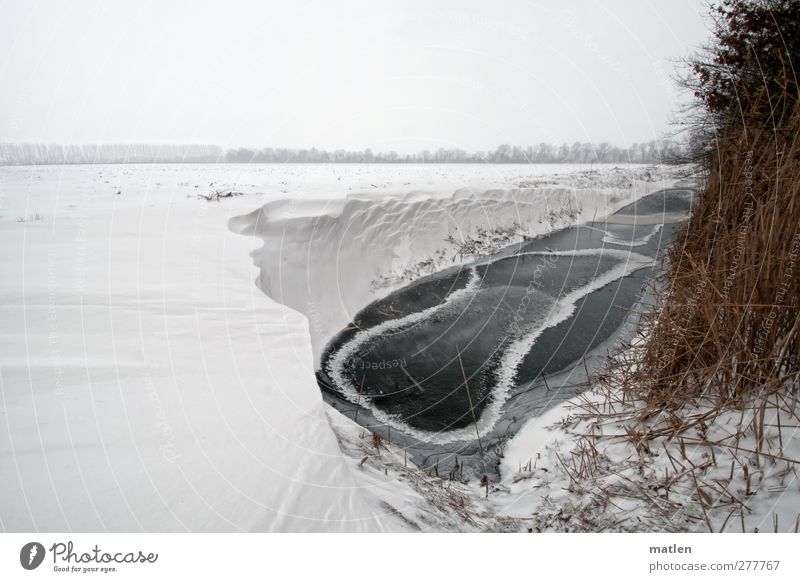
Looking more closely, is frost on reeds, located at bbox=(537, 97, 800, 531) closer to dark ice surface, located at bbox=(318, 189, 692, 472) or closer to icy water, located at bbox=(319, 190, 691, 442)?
dark ice surface, located at bbox=(318, 189, 692, 472)

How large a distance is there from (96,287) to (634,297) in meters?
6.03

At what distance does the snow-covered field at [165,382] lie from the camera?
4.66 feet

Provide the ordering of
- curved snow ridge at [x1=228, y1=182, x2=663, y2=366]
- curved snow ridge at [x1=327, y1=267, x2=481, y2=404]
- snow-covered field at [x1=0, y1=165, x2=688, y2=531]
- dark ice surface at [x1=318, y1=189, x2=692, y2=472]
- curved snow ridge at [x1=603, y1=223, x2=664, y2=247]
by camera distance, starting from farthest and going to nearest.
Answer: curved snow ridge at [x1=603, y1=223, x2=664, y2=247], curved snow ridge at [x1=228, y1=182, x2=663, y2=366], curved snow ridge at [x1=327, y1=267, x2=481, y2=404], dark ice surface at [x1=318, y1=189, x2=692, y2=472], snow-covered field at [x1=0, y1=165, x2=688, y2=531]

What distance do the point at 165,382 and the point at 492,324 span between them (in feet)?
12.0

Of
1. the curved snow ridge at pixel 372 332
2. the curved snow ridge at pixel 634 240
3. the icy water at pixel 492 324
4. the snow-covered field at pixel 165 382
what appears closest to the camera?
the snow-covered field at pixel 165 382

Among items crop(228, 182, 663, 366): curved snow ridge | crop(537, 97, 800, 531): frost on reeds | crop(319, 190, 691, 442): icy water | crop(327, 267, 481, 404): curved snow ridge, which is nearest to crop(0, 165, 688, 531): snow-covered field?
crop(228, 182, 663, 366): curved snow ridge

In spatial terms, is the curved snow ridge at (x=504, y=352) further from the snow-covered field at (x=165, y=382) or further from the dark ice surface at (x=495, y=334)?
the snow-covered field at (x=165, y=382)

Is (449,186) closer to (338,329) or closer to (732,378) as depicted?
(338,329)

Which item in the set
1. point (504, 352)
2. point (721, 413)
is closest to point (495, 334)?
point (504, 352)

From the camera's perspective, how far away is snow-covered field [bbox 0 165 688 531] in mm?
1421

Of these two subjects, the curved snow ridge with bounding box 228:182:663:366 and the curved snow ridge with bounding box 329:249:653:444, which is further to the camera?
the curved snow ridge with bounding box 228:182:663:366

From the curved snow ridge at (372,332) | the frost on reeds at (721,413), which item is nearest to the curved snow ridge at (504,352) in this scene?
the curved snow ridge at (372,332)

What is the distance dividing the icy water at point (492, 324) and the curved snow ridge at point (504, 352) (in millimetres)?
14

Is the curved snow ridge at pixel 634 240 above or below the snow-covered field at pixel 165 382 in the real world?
above
